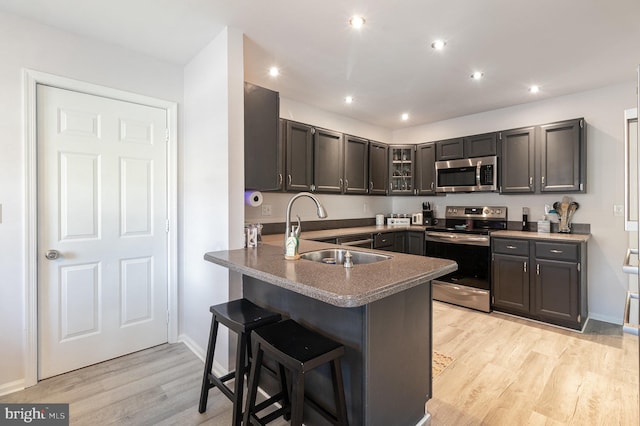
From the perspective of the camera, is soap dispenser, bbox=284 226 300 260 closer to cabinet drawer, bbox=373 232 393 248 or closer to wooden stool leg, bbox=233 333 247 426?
wooden stool leg, bbox=233 333 247 426

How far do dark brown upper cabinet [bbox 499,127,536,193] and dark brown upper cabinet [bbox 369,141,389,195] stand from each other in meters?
1.53

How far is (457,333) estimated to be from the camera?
3029 millimetres

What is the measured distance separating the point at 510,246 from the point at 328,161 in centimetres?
233

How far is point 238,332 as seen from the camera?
1.66 metres

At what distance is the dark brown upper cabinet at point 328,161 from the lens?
371cm

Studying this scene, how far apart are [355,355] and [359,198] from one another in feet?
11.1

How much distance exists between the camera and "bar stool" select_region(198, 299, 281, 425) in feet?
5.35

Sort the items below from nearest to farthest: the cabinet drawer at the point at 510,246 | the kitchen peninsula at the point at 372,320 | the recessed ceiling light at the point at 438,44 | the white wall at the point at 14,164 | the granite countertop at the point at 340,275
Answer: the granite countertop at the point at 340,275
the kitchen peninsula at the point at 372,320
the white wall at the point at 14,164
the recessed ceiling light at the point at 438,44
the cabinet drawer at the point at 510,246

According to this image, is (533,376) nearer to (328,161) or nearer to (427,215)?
(427,215)

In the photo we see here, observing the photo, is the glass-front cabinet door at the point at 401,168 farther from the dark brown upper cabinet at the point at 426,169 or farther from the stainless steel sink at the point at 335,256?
the stainless steel sink at the point at 335,256

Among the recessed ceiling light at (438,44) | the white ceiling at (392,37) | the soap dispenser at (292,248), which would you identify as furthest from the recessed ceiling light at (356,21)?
the soap dispenser at (292,248)

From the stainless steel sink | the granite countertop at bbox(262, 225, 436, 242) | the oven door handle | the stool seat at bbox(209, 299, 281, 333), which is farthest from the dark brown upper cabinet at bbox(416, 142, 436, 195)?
the stool seat at bbox(209, 299, 281, 333)

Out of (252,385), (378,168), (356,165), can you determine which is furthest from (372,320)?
(378,168)

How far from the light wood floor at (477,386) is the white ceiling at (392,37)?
8.35 ft
